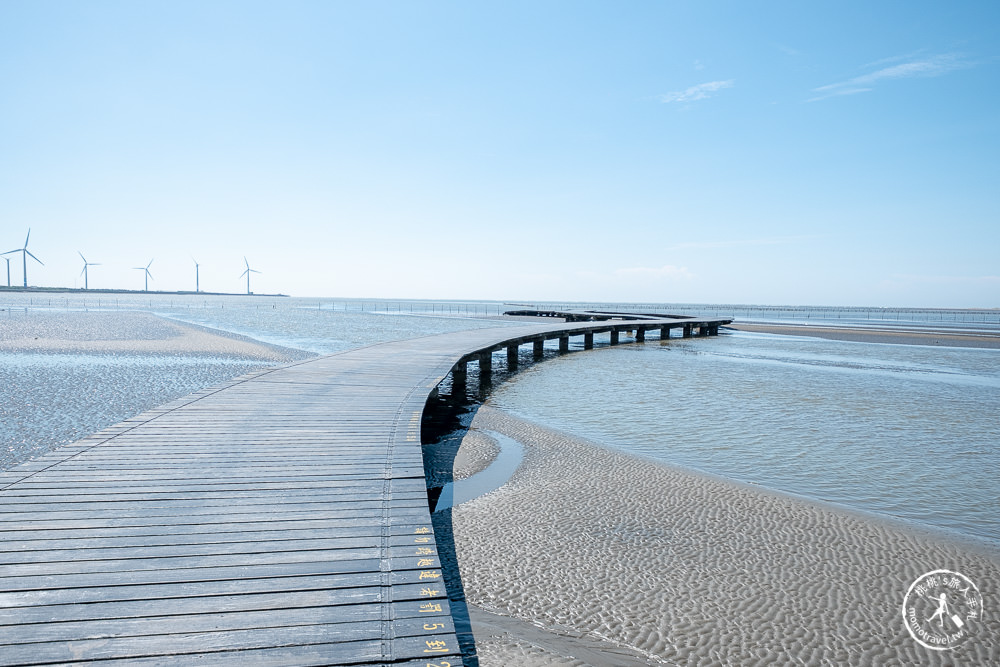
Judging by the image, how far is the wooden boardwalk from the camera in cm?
255

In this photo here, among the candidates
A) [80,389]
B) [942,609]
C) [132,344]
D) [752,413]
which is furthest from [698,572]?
[132,344]

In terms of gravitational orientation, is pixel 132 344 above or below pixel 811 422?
above

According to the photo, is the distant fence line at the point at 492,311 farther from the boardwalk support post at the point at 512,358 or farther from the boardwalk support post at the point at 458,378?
the boardwalk support post at the point at 458,378

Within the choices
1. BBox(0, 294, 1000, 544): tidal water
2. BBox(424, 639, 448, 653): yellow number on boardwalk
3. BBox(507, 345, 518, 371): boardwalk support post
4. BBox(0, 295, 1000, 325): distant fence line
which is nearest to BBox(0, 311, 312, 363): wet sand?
BBox(0, 294, 1000, 544): tidal water

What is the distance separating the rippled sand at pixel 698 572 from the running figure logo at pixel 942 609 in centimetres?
7

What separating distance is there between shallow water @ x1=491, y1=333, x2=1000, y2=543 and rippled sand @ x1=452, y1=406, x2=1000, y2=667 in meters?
1.03

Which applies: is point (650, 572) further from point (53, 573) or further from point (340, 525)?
point (53, 573)

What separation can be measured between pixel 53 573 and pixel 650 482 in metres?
5.88

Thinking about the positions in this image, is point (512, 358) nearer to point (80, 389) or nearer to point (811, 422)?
point (811, 422)

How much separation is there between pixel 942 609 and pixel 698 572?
1777 millimetres

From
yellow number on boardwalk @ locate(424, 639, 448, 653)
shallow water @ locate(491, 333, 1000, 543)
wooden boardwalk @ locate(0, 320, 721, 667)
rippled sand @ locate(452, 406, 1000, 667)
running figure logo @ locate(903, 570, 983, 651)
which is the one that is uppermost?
wooden boardwalk @ locate(0, 320, 721, 667)

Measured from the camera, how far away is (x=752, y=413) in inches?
446

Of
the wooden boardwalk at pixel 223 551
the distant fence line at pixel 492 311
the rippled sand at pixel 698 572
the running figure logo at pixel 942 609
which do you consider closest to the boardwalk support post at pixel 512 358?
the rippled sand at pixel 698 572

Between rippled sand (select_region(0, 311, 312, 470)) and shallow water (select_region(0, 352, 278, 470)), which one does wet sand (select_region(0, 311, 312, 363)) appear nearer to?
rippled sand (select_region(0, 311, 312, 470))
